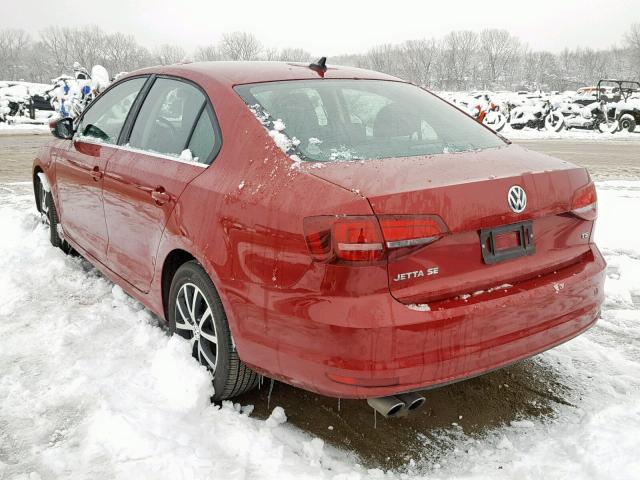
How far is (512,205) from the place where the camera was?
2.36 m

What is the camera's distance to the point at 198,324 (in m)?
2.96

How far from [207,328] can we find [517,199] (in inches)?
60.3

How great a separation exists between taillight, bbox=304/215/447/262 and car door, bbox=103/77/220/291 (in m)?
0.90

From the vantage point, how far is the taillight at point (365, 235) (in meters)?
2.12

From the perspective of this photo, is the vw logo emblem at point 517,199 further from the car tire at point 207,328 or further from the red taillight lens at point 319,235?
the car tire at point 207,328

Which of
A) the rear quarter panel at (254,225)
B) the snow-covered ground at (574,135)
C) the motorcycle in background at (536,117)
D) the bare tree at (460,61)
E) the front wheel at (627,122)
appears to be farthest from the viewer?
the bare tree at (460,61)

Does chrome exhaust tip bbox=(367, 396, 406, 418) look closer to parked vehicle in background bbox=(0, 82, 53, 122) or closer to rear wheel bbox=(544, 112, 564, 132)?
rear wheel bbox=(544, 112, 564, 132)

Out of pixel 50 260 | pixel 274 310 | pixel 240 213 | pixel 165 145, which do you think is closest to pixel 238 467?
pixel 274 310

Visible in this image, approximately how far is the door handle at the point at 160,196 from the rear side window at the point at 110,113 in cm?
87

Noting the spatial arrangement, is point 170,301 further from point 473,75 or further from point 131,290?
point 473,75

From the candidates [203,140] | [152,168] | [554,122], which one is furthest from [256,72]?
[554,122]

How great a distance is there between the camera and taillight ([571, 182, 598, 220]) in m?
2.63

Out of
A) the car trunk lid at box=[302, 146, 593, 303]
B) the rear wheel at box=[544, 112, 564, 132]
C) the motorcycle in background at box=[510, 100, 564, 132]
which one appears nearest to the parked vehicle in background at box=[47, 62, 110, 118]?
the motorcycle in background at box=[510, 100, 564, 132]

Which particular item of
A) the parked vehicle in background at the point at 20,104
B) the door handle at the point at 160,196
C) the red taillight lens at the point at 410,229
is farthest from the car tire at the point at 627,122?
the parked vehicle in background at the point at 20,104
